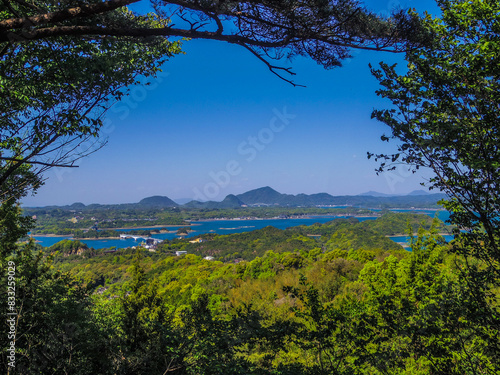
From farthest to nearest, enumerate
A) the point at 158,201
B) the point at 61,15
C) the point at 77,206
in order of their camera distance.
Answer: the point at 158,201, the point at 77,206, the point at 61,15

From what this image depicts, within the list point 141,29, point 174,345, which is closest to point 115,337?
point 174,345

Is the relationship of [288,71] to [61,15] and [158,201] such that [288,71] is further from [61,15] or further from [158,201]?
[158,201]

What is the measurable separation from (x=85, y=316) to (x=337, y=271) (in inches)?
693

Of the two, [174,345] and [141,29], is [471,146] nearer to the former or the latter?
[141,29]

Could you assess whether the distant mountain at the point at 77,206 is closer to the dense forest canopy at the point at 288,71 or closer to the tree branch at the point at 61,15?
the dense forest canopy at the point at 288,71

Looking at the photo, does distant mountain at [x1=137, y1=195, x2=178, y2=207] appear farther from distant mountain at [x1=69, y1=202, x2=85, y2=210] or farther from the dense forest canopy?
the dense forest canopy

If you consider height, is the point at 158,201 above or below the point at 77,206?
above

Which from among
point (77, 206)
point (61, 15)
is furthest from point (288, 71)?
point (77, 206)

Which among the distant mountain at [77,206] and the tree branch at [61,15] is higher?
the tree branch at [61,15]

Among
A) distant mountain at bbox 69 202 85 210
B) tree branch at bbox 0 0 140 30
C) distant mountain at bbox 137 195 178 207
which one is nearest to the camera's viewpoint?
tree branch at bbox 0 0 140 30

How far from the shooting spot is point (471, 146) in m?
2.32

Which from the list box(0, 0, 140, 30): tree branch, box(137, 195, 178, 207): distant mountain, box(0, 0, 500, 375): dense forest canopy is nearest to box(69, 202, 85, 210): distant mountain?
box(137, 195, 178, 207): distant mountain

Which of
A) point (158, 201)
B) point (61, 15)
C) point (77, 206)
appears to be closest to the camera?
point (61, 15)

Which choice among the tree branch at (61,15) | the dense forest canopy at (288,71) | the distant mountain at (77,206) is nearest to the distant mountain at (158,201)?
the distant mountain at (77,206)
